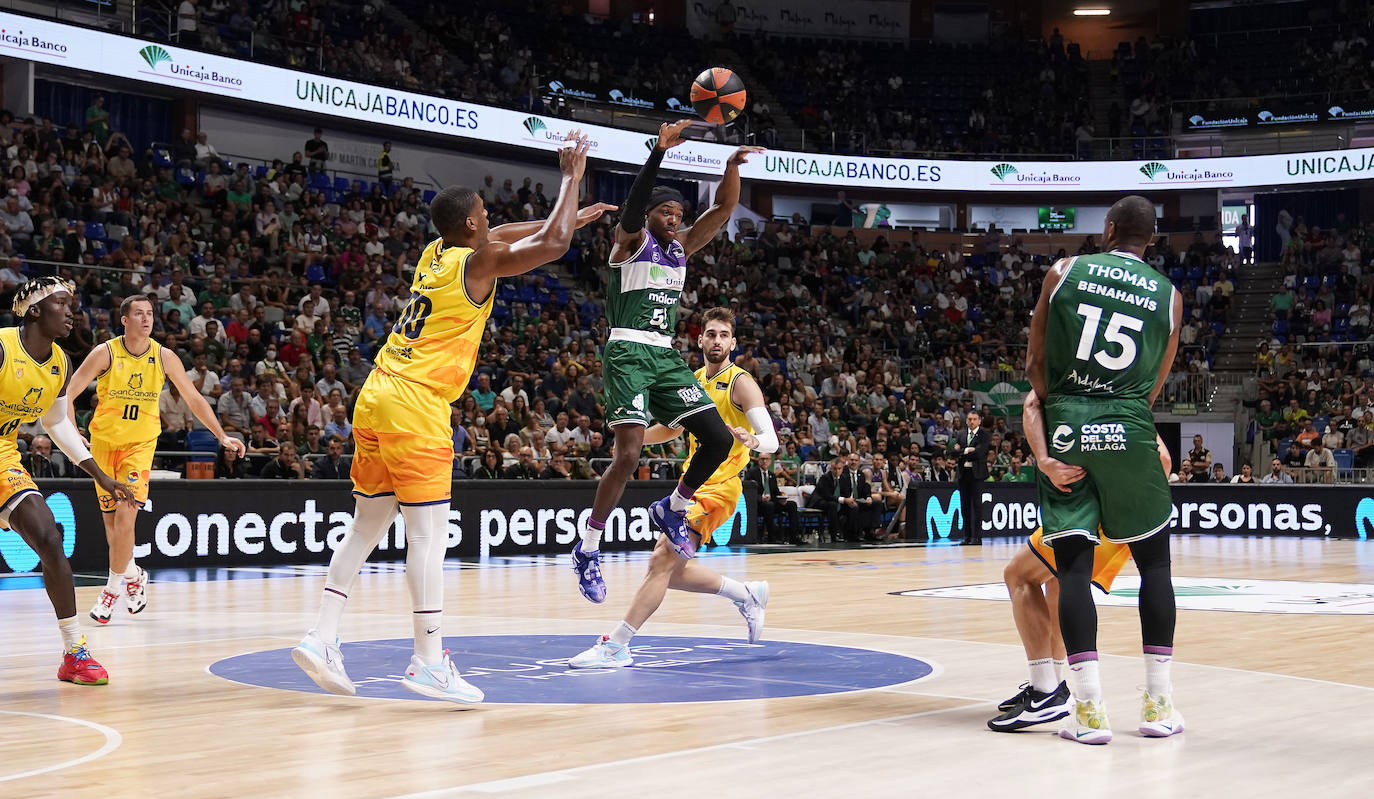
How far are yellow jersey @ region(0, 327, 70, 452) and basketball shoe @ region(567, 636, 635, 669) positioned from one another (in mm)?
2865

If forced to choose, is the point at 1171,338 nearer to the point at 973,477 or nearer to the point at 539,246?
the point at 539,246

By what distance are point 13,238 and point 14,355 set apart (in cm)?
1286

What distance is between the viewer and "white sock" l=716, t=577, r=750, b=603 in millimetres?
7797

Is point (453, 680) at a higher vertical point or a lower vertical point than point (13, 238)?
lower

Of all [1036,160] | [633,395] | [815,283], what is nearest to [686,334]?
[815,283]

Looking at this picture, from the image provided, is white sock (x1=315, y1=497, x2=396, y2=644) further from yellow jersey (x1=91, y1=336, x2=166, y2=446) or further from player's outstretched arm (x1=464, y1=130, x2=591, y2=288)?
yellow jersey (x1=91, y1=336, x2=166, y2=446)

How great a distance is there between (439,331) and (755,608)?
2.79 m

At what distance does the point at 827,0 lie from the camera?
125 feet

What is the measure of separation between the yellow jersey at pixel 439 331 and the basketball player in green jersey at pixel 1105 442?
2.38m

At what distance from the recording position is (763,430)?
24.8 ft

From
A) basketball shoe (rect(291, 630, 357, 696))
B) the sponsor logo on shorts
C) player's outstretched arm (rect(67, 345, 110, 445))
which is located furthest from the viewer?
the sponsor logo on shorts

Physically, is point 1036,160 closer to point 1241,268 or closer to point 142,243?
point 1241,268

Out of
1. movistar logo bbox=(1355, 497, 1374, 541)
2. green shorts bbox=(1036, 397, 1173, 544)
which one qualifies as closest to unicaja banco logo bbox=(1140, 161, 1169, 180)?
movistar logo bbox=(1355, 497, 1374, 541)

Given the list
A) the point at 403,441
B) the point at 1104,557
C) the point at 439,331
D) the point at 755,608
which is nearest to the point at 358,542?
the point at 403,441
